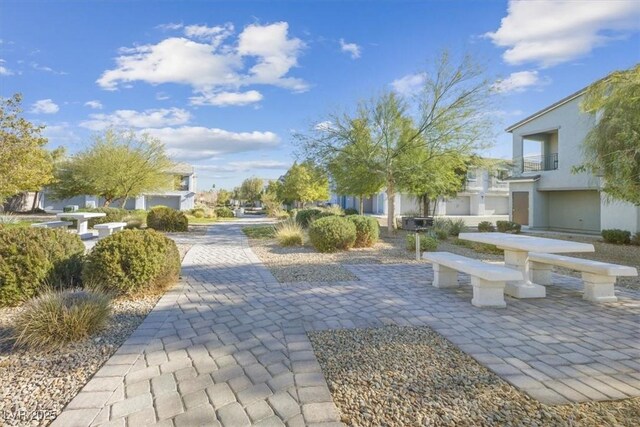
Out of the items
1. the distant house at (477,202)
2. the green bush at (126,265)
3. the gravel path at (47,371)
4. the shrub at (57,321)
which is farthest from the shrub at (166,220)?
the distant house at (477,202)

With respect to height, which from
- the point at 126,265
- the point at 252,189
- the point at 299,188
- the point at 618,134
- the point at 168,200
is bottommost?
the point at 126,265

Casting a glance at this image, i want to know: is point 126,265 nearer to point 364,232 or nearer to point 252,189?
point 364,232

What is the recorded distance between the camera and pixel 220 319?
4273 mm

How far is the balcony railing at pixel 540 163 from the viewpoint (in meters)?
17.9

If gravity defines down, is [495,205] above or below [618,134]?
below

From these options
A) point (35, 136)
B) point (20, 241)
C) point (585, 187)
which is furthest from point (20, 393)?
point (585, 187)

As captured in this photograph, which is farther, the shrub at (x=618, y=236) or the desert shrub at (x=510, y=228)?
the desert shrub at (x=510, y=228)

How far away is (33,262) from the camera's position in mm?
4934

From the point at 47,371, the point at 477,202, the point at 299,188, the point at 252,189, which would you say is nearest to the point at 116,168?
the point at 299,188

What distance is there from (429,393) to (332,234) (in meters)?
7.33

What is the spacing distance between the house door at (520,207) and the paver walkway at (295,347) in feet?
46.5

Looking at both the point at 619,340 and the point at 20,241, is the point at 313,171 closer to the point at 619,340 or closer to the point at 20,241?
the point at 20,241

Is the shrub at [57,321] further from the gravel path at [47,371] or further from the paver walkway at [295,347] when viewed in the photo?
the paver walkway at [295,347]

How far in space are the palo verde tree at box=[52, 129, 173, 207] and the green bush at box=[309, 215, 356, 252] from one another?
A: 15742 millimetres
